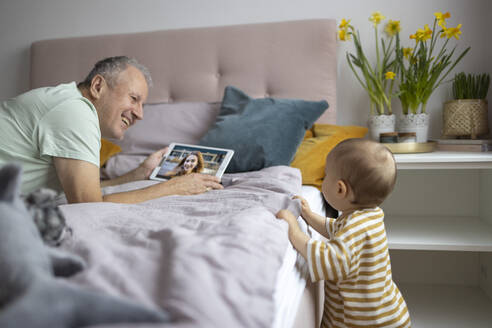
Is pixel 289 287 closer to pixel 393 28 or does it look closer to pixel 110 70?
pixel 110 70

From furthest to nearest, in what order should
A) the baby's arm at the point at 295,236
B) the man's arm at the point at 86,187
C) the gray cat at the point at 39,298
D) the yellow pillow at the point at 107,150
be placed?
1. the yellow pillow at the point at 107,150
2. the man's arm at the point at 86,187
3. the baby's arm at the point at 295,236
4. the gray cat at the point at 39,298

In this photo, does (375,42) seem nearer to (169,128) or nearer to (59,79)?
(169,128)

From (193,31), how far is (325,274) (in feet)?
5.40

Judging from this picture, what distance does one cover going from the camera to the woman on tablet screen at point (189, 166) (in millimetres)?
1471

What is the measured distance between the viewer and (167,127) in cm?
186

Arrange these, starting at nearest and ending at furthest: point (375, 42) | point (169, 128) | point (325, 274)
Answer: point (325, 274)
point (169, 128)
point (375, 42)

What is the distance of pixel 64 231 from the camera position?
0.69 metres

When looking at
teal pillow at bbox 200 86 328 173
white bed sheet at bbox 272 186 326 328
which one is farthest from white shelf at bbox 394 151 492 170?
white bed sheet at bbox 272 186 326 328

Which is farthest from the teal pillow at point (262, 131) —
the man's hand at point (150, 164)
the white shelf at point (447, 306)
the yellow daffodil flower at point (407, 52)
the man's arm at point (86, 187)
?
the white shelf at point (447, 306)

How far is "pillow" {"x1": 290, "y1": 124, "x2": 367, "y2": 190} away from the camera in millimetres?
1527

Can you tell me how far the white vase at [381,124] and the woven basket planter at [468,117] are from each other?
26cm

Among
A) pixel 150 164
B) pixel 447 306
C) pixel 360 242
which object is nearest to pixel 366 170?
pixel 360 242

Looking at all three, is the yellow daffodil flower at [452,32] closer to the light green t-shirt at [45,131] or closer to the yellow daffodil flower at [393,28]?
the yellow daffodil flower at [393,28]

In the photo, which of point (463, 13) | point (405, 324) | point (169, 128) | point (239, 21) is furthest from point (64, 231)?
point (463, 13)
